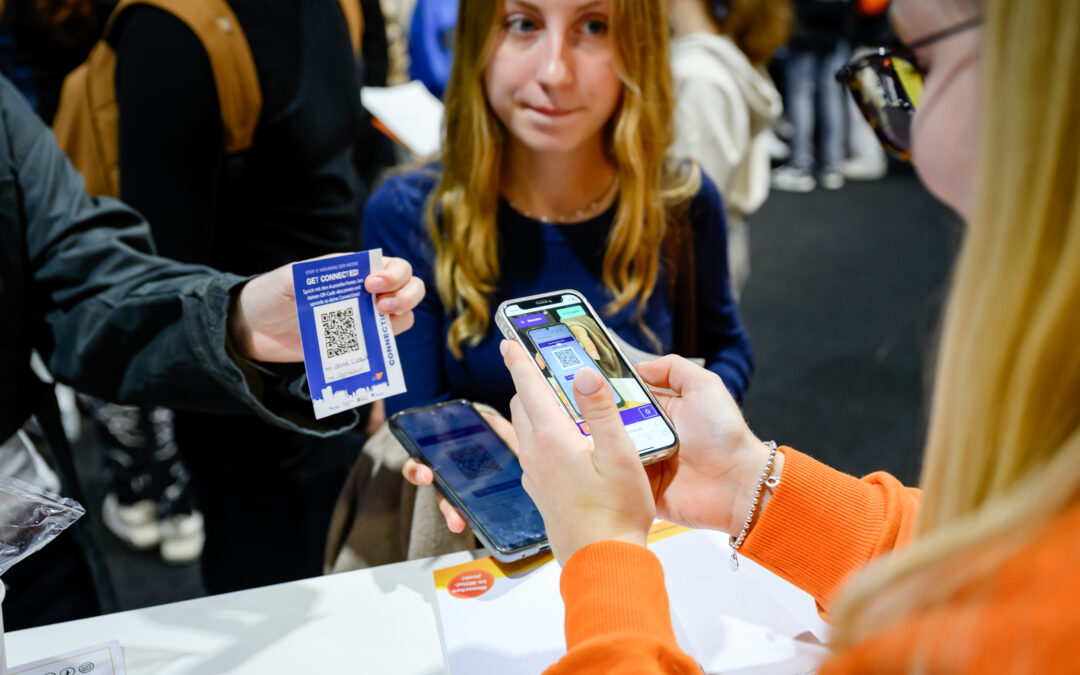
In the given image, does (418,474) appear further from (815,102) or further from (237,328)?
(815,102)

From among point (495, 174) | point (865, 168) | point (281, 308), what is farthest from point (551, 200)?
point (865, 168)

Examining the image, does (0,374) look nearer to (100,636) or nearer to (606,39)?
(100,636)

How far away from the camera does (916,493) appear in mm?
865

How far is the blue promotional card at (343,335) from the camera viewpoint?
87 cm

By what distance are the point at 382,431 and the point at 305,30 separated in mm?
778

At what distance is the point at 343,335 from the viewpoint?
89 centimetres

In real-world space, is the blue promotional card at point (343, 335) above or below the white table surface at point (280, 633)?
above

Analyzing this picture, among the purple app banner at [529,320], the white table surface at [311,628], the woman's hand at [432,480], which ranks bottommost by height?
the white table surface at [311,628]

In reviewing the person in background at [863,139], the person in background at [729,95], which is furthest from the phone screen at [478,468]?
the person in background at [863,139]

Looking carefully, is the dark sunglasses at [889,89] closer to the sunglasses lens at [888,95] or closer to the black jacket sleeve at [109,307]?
the sunglasses lens at [888,95]

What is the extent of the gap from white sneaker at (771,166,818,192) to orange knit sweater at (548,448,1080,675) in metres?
5.24

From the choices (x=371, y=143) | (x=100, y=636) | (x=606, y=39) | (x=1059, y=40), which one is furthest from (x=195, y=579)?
(x=1059, y=40)

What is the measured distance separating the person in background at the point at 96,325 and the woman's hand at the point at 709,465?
0.36m

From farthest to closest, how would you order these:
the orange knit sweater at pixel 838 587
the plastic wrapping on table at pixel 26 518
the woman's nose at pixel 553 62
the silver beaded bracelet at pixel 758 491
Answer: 1. the woman's nose at pixel 553 62
2. the silver beaded bracelet at pixel 758 491
3. the plastic wrapping on table at pixel 26 518
4. the orange knit sweater at pixel 838 587
